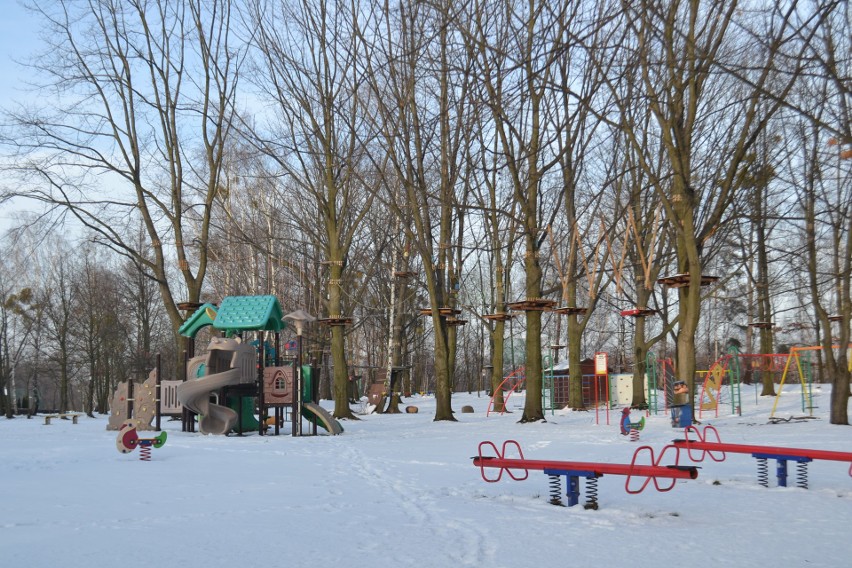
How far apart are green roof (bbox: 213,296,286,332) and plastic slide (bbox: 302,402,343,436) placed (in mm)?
2262

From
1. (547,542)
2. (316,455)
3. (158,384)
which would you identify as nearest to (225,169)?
(158,384)

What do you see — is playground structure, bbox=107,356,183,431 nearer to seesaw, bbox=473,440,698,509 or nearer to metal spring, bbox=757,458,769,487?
seesaw, bbox=473,440,698,509

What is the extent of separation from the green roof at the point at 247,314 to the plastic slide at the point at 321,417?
7.42 ft

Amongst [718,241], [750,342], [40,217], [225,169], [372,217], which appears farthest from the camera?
[750,342]

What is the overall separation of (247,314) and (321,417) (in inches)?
129

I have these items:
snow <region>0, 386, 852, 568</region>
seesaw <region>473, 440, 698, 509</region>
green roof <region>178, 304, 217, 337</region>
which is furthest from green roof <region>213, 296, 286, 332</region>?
seesaw <region>473, 440, 698, 509</region>

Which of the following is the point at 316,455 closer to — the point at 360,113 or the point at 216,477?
the point at 216,477

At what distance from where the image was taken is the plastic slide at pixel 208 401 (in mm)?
18984

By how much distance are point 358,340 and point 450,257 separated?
972 inches

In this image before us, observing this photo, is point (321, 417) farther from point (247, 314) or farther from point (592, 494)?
point (592, 494)

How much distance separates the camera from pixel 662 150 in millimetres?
26000

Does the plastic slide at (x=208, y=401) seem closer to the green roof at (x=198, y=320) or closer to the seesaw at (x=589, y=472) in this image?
the green roof at (x=198, y=320)

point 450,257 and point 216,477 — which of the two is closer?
point 216,477

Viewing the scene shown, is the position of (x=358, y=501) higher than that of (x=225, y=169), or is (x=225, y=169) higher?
(x=225, y=169)
